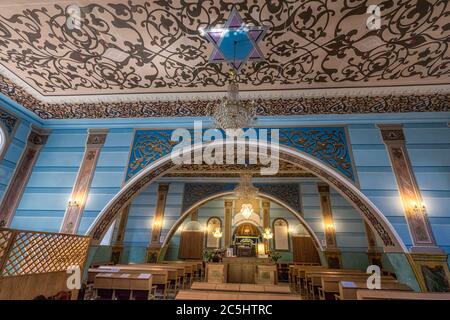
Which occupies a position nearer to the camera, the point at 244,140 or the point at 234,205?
the point at 244,140

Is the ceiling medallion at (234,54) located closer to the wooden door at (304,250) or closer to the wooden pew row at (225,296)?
the wooden pew row at (225,296)

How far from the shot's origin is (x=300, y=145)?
16.6ft

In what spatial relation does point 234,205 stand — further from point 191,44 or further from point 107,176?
point 191,44

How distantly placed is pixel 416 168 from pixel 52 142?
8.49 m

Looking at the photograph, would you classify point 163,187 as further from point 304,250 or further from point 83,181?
point 304,250

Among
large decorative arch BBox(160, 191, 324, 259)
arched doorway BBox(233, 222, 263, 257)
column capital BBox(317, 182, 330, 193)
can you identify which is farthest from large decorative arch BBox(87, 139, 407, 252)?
arched doorway BBox(233, 222, 263, 257)

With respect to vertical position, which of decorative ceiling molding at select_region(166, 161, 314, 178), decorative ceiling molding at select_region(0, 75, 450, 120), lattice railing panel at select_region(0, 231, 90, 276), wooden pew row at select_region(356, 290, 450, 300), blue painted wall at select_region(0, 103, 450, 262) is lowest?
wooden pew row at select_region(356, 290, 450, 300)

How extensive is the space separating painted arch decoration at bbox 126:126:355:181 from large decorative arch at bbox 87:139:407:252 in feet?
0.47

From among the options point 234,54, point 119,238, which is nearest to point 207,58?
point 234,54

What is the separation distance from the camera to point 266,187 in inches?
377

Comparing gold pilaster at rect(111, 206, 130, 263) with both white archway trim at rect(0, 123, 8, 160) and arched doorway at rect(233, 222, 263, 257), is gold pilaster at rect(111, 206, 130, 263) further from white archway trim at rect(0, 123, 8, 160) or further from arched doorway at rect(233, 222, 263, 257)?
arched doorway at rect(233, 222, 263, 257)

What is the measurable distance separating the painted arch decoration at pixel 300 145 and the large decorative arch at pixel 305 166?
14 cm

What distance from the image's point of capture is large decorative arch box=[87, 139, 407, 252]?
4316 mm

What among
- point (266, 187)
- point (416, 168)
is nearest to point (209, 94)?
point (416, 168)
